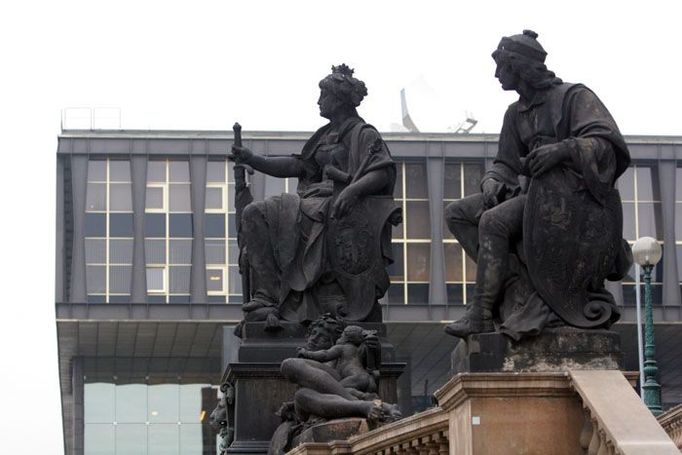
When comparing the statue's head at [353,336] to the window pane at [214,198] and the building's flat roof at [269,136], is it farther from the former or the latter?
the window pane at [214,198]

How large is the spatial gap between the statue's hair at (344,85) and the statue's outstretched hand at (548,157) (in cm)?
823

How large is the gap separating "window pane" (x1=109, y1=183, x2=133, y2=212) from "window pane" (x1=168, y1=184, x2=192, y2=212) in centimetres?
151

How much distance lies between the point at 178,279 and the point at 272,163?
45.2m

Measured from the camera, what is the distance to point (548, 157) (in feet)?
35.4

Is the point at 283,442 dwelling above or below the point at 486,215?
below

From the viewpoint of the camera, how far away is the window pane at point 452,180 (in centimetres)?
6494

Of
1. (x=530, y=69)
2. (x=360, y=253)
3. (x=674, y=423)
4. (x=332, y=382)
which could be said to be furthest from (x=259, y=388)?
(x=530, y=69)

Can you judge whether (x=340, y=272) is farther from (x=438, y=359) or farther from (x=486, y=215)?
(x=438, y=359)

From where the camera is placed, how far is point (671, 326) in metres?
63.9

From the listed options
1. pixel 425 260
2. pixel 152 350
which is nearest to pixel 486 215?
pixel 425 260

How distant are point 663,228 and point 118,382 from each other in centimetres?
2258

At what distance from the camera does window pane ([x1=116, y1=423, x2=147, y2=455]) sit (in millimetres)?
70375

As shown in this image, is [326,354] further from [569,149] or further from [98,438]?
[98,438]

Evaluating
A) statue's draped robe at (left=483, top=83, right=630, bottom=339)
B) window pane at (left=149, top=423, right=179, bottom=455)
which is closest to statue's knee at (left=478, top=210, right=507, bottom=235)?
statue's draped robe at (left=483, top=83, right=630, bottom=339)
